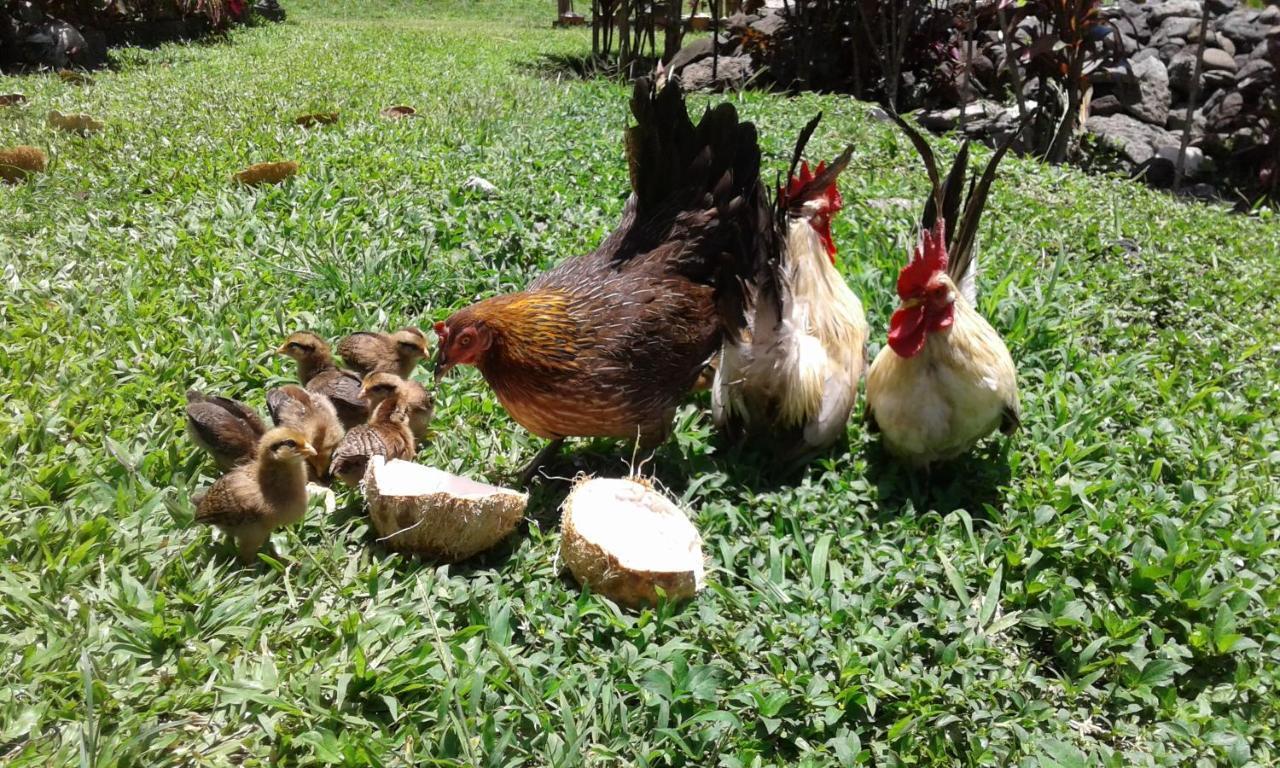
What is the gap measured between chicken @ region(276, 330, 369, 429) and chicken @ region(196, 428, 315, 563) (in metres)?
0.67

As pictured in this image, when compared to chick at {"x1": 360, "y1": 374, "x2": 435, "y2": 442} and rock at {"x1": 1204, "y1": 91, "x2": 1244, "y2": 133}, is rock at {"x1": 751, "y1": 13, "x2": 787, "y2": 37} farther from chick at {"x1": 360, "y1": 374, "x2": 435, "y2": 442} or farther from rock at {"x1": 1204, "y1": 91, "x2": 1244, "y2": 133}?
chick at {"x1": 360, "y1": 374, "x2": 435, "y2": 442}

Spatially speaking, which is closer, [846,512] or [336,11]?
[846,512]

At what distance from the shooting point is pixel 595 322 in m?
3.04

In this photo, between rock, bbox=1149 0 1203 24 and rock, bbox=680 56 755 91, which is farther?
rock, bbox=1149 0 1203 24

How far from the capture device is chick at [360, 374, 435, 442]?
3.17m

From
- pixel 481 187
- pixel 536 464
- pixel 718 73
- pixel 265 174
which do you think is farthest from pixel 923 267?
pixel 718 73

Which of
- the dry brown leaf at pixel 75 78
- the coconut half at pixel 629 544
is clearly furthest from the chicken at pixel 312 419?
the dry brown leaf at pixel 75 78

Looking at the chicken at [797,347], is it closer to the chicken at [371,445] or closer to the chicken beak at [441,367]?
the chicken beak at [441,367]

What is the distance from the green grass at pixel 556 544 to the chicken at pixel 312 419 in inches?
8.5

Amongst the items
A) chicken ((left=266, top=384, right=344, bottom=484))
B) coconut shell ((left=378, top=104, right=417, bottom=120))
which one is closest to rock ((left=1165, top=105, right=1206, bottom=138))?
coconut shell ((left=378, top=104, right=417, bottom=120))

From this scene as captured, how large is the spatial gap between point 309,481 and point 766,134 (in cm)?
543

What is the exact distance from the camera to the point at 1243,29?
423 inches

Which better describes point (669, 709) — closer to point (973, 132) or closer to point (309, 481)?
point (309, 481)

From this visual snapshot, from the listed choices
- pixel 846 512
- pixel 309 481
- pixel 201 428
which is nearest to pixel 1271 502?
pixel 846 512
